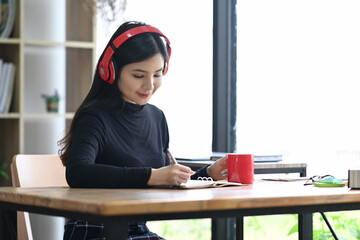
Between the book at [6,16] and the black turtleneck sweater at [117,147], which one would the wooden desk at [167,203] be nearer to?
the black turtleneck sweater at [117,147]

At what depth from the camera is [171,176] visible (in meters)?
1.67

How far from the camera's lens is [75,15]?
3.95m

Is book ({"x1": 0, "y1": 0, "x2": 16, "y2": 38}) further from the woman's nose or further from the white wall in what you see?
the woman's nose

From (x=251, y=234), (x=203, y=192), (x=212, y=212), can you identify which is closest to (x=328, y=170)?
(x=251, y=234)

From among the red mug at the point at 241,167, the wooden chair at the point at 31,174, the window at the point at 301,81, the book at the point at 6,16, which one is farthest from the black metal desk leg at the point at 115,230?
the book at the point at 6,16

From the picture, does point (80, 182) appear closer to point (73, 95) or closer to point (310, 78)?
point (310, 78)

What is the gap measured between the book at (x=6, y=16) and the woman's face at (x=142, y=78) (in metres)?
1.84

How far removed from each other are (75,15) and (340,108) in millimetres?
1836

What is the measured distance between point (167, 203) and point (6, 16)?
268 centimetres

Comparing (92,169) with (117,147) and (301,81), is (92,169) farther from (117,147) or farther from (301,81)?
(301,81)

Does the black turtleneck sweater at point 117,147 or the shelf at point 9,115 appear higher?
the shelf at point 9,115

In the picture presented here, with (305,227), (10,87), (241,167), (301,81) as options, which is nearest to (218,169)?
(241,167)

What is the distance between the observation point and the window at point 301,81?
9.16 ft

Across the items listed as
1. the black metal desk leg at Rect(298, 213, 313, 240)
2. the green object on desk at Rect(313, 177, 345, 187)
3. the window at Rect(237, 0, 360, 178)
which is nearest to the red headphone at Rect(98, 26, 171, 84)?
the green object on desk at Rect(313, 177, 345, 187)
